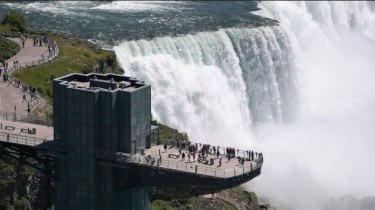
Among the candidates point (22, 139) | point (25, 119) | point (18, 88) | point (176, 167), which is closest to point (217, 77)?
point (18, 88)

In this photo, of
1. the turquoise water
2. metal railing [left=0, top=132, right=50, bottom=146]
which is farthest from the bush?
the turquoise water

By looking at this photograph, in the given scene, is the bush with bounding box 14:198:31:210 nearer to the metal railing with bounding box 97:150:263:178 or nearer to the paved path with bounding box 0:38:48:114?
the paved path with bounding box 0:38:48:114

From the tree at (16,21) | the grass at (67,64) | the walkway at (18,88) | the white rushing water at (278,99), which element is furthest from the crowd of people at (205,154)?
the tree at (16,21)

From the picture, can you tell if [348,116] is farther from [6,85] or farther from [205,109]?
[6,85]

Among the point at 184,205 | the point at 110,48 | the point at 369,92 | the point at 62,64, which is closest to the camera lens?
the point at 184,205

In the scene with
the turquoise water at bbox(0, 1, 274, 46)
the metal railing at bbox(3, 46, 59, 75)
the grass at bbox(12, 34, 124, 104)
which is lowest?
the turquoise water at bbox(0, 1, 274, 46)

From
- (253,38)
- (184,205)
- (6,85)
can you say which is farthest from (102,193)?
(253,38)
